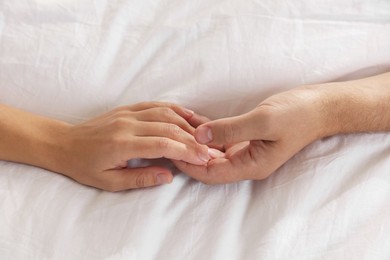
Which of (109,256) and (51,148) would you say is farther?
(51,148)

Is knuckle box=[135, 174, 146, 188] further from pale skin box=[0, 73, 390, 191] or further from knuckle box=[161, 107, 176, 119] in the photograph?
knuckle box=[161, 107, 176, 119]

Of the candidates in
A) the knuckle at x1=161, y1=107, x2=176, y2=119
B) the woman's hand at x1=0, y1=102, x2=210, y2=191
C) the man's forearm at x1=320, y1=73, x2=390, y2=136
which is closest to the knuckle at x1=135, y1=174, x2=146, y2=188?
the woman's hand at x1=0, y1=102, x2=210, y2=191

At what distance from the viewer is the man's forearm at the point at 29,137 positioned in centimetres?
87

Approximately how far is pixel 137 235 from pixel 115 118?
0.21 meters

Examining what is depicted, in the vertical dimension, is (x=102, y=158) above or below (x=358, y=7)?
below

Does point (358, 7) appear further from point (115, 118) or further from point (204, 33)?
point (115, 118)

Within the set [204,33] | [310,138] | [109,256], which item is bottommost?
[109,256]

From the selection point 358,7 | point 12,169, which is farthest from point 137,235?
point 358,7

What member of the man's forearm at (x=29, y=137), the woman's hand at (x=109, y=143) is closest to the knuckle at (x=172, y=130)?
the woman's hand at (x=109, y=143)

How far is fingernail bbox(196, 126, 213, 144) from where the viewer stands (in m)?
0.79

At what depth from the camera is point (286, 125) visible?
772 millimetres

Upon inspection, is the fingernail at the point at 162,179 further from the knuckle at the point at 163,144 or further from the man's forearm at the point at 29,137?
the man's forearm at the point at 29,137

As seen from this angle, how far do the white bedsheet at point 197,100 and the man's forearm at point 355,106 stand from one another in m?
0.02

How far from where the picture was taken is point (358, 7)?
90cm
